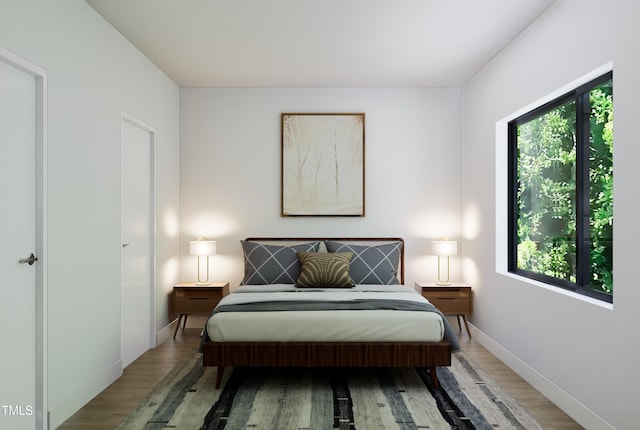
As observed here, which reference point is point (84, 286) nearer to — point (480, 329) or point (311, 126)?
point (311, 126)

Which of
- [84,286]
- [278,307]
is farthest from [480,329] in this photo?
[84,286]

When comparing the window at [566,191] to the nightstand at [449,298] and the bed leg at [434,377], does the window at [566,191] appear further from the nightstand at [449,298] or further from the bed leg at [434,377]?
the bed leg at [434,377]

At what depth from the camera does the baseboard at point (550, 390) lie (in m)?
2.75

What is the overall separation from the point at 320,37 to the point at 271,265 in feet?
7.37

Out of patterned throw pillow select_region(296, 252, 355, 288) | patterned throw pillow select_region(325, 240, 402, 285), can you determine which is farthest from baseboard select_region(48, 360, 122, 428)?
patterned throw pillow select_region(325, 240, 402, 285)

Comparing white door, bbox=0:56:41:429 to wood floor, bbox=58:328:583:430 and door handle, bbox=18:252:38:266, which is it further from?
wood floor, bbox=58:328:583:430

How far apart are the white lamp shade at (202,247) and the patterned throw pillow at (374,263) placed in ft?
4.35

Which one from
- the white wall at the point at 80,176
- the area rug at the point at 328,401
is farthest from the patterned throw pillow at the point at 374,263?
the white wall at the point at 80,176

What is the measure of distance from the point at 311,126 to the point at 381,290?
6.78ft

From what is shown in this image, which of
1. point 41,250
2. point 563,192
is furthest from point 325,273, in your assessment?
point 41,250

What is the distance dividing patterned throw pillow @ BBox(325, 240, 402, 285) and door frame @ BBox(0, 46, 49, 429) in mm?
2814

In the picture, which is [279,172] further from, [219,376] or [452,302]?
[219,376]

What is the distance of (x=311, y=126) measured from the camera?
540cm

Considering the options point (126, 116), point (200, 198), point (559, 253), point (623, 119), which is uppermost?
point (126, 116)
